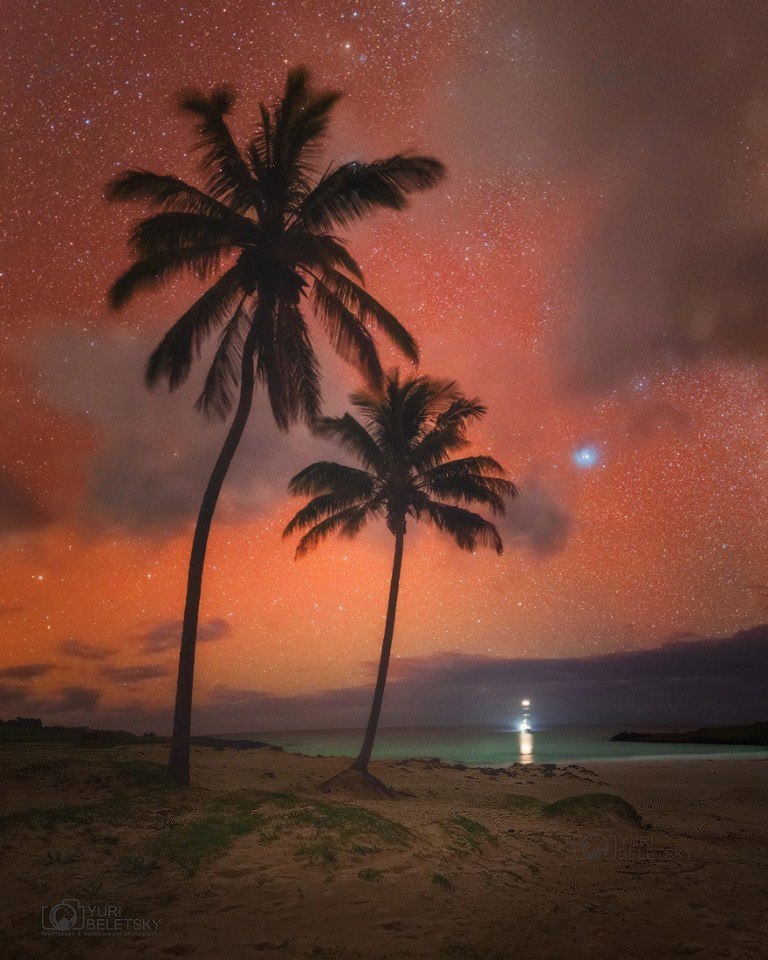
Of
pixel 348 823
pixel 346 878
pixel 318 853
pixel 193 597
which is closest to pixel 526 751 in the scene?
pixel 193 597

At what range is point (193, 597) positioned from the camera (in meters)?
11.7

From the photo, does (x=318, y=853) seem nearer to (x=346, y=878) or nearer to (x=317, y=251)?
(x=346, y=878)

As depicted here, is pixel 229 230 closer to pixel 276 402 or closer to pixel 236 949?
pixel 276 402

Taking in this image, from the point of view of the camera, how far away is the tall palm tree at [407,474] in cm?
1858

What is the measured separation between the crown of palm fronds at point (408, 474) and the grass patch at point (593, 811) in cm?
840

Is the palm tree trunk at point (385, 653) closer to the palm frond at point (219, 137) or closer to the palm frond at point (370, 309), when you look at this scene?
the palm frond at point (370, 309)

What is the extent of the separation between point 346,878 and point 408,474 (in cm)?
1345

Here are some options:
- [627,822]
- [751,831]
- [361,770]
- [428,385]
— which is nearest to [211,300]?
[428,385]

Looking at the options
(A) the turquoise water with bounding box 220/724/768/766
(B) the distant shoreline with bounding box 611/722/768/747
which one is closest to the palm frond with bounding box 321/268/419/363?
(A) the turquoise water with bounding box 220/724/768/766

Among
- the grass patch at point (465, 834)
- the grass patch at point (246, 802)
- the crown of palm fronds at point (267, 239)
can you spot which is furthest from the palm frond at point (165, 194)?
the grass patch at point (465, 834)

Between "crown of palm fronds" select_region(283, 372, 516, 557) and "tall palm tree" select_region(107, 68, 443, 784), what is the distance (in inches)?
193

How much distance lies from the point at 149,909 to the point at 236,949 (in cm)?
112

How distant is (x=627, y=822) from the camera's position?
10969mm

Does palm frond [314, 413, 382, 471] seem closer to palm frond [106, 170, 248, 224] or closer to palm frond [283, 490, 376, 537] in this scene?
palm frond [283, 490, 376, 537]
